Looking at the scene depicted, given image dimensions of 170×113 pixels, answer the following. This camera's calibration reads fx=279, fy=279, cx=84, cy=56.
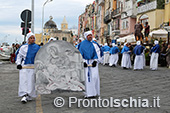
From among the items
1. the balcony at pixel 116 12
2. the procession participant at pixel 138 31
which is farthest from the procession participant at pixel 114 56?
the balcony at pixel 116 12

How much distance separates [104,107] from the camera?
609 cm

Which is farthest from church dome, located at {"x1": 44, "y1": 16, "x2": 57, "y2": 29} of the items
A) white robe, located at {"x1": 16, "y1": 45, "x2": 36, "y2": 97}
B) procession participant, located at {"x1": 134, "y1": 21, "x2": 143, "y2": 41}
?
white robe, located at {"x1": 16, "y1": 45, "x2": 36, "y2": 97}

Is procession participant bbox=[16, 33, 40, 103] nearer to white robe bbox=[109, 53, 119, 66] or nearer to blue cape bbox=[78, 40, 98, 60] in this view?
blue cape bbox=[78, 40, 98, 60]

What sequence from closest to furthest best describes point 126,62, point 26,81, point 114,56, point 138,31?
point 26,81
point 126,62
point 114,56
point 138,31

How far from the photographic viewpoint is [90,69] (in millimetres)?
7469

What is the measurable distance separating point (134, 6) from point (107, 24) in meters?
19.0

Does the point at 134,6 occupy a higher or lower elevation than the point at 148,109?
higher

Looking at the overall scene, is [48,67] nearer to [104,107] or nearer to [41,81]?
[41,81]

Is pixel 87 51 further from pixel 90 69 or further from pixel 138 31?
pixel 138 31

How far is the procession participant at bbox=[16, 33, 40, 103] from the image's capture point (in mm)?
6922

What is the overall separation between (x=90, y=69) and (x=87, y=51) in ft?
1.61

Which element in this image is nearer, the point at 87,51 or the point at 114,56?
the point at 87,51

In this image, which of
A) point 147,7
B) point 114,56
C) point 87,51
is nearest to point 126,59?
point 114,56

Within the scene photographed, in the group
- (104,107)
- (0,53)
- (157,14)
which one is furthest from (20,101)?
(157,14)
